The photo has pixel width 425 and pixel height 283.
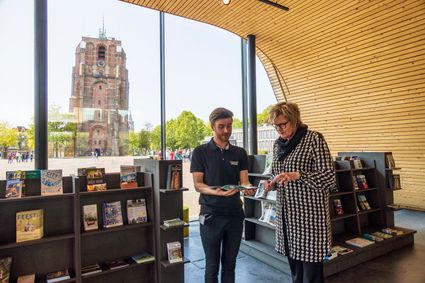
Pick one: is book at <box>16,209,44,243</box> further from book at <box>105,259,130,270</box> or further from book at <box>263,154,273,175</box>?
book at <box>263,154,273,175</box>

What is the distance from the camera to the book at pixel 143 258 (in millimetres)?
2777

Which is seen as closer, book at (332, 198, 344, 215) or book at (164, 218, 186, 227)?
book at (164, 218, 186, 227)

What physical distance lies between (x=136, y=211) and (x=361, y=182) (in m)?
3.58

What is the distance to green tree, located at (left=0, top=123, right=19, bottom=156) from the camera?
13.3ft

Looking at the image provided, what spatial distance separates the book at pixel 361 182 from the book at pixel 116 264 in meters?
3.67

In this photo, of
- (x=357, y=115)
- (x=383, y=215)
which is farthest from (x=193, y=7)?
(x=383, y=215)

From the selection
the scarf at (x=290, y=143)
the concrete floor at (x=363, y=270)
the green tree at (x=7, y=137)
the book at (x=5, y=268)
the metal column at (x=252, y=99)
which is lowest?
the concrete floor at (x=363, y=270)

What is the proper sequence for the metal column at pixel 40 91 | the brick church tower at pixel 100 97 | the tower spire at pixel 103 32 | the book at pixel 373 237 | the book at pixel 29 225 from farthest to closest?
the tower spire at pixel 103 32, the brick church tower at pixel 100 97, the book at pixel 373 237, the metal column at pixel 40 91, the book at pixel 29 225

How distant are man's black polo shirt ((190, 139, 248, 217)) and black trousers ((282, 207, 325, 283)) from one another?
1.34 feet

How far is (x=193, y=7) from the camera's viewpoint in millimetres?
4703

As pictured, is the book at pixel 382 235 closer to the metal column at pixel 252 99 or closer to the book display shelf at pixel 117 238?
the metal column at pixel 252 99

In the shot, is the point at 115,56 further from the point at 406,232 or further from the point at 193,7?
the point at 406,232

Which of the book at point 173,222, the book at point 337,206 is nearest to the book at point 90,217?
the book at point 173,222

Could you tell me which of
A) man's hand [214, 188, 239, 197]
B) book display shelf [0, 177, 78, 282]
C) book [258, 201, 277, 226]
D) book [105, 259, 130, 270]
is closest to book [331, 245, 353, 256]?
book [258, 201, 277, 226]
